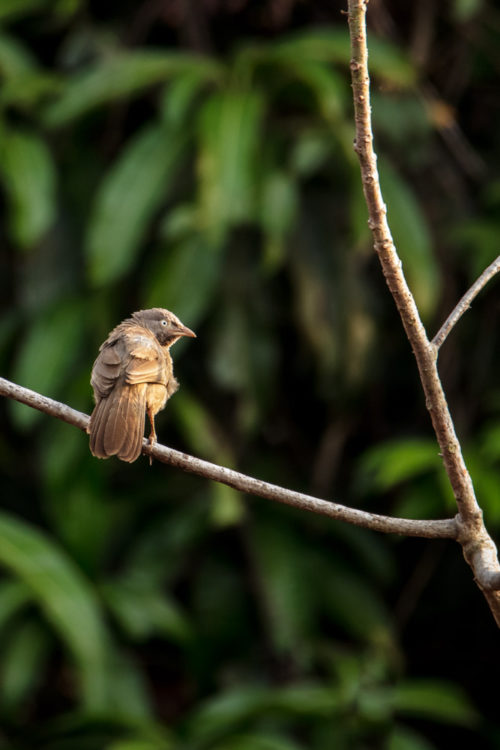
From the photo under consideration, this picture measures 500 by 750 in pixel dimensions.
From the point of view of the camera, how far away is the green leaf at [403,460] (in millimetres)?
4840

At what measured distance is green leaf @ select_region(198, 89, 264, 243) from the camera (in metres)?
5.30

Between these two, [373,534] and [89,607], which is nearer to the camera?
[89,607]

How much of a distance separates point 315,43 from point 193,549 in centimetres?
292

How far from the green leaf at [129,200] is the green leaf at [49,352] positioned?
38 cm

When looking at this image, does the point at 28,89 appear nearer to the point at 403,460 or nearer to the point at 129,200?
the point at 129,200

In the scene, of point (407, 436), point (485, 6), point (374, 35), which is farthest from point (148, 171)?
point (485, 6)

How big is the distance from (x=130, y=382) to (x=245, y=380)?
266 centimetres

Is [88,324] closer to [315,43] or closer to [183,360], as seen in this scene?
[183,360]

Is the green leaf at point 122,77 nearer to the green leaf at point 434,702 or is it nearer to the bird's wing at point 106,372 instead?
the bird's wing at point 106,372

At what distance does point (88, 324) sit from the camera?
19.4ft

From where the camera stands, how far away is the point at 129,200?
18.5 feet

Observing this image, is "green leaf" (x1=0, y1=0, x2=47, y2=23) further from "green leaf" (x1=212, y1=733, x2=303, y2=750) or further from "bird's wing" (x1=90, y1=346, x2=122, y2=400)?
"green leaf" (x1=212, y1=733, x2=303, y2=750)

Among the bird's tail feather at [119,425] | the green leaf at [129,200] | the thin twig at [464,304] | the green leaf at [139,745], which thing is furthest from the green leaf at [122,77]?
the thin twig at [464,304]

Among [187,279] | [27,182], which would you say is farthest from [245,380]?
[27,182]
